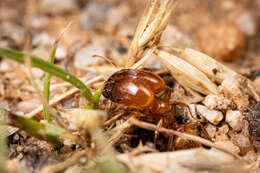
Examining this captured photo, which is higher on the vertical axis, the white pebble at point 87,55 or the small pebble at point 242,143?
the white pebble at point 87,55

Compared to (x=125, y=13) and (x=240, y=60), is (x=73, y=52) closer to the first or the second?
(x=125, y=13)

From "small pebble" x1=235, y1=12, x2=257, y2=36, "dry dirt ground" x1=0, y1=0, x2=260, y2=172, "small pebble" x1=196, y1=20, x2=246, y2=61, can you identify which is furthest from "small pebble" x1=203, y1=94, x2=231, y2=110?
"small pebble" x1=235, y1=12, x2=257, y2=36

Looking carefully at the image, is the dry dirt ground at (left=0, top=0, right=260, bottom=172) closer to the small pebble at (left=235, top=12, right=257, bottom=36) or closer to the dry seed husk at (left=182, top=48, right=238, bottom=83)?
the small pebble at (left=235, top=12, right=257, bottom=36)

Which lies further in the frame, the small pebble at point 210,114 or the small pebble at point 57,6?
the small pebble at point 57,6

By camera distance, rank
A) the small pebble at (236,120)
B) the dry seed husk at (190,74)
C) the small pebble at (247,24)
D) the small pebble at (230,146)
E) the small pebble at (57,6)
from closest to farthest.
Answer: the small pebble at (230,146) → the small pebble at (236,120) → the dry seed husk at (190,74) → the small pebble at (57,6) → the small pebble at (247,24)

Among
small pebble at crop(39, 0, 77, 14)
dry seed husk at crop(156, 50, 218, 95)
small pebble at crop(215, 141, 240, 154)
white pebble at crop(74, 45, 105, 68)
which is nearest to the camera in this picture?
small pebble at crop(215, 141, 240, 154)

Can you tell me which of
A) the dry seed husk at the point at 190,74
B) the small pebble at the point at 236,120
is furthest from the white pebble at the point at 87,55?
A: the small pebble at the point at 236,120

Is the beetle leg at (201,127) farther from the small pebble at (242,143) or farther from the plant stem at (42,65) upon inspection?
the plant stem at (42,65)

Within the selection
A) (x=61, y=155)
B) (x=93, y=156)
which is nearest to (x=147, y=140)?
(x=93, y=156)
